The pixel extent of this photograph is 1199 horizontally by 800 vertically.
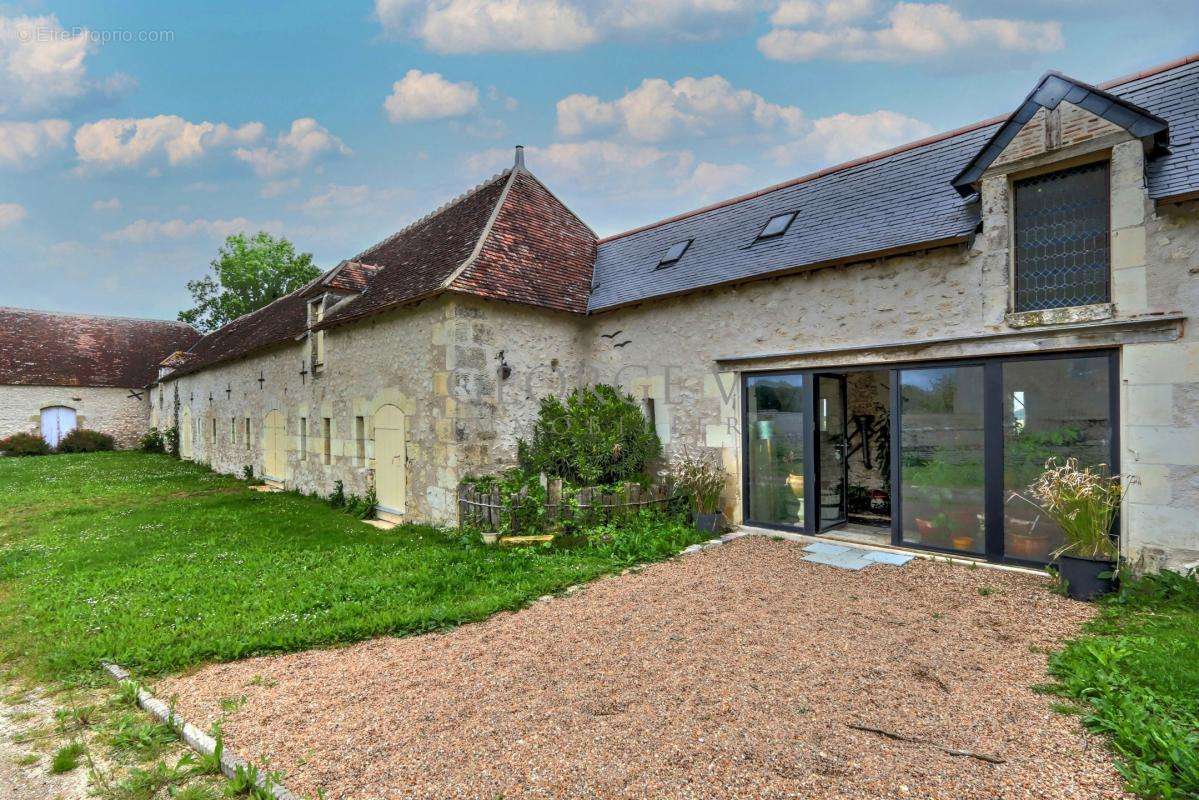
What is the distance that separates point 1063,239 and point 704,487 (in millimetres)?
5023

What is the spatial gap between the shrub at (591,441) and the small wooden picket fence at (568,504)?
18.7 inches

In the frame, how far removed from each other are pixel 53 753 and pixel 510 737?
2629mm

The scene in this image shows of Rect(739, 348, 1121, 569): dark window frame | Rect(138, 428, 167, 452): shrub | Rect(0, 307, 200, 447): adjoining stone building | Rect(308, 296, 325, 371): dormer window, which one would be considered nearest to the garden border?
Rect(739, 348, 1121, 569): dark window frame

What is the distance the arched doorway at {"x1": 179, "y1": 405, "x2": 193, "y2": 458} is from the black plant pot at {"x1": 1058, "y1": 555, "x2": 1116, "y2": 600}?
87.8ft

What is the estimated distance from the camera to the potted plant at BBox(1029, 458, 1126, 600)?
479 centimetres

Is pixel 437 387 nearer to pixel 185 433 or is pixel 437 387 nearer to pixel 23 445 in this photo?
pixel 185 433

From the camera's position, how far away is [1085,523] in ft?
16.4

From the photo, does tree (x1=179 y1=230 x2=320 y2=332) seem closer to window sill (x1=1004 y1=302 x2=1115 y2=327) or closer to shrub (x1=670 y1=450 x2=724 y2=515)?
shrub (x1=670 y1=450 x2=724 y2=515)

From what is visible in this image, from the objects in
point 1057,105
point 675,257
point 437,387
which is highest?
point 1057,105

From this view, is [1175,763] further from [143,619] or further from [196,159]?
[196,159]

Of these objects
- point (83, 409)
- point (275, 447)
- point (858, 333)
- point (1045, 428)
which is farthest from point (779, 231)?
point (83, 409)

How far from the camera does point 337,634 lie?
14.6 feet

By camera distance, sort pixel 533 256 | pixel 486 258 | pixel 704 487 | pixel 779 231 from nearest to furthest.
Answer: pixel 704 487
pixel 779 231
pixel 486 258
pixel 533 256

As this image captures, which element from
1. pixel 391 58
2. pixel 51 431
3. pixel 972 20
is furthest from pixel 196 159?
pixel 972 20
